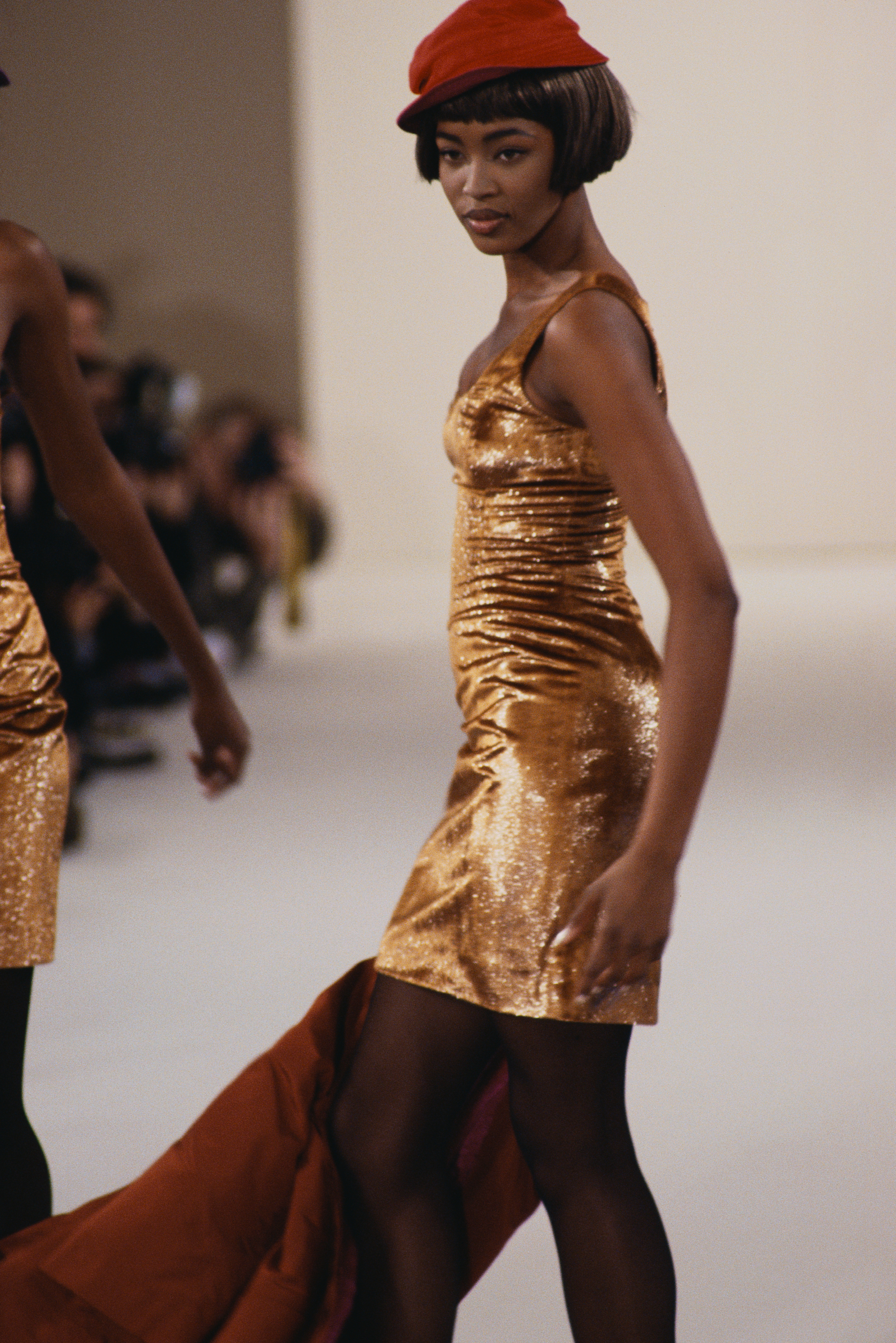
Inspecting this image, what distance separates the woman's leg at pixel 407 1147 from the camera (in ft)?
4.12

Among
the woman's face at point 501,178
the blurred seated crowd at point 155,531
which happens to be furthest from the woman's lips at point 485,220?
the blurred seated crowd at point 155,531

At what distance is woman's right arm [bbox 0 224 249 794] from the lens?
4.65ft

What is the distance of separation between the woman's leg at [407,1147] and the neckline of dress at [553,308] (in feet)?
1.57

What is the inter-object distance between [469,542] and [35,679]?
0.41 m

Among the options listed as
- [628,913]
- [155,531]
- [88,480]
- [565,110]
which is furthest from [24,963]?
[155,531]

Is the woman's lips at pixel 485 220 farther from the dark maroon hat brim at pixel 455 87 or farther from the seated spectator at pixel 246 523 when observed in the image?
the seated spectator at pixel 246 523

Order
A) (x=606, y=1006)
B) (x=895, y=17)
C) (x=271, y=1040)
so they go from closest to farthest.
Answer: (x=606, y=1006), (x=271, y=1040), (x=895, y=17)

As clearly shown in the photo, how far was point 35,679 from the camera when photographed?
1.40 m

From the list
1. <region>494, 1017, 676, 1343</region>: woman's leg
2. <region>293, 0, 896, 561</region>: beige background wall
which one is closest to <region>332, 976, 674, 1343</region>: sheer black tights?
<region>494, 1017, 676, 1343</region>: woman's leg

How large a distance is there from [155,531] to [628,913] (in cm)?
371

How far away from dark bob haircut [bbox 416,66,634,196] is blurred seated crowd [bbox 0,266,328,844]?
1.53 metres

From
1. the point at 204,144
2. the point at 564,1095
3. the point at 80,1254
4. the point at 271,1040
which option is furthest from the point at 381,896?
the point at 204,144

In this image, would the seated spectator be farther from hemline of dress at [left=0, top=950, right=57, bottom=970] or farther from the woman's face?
the woman's face

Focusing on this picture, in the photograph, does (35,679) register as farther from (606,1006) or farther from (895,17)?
(895,17)
